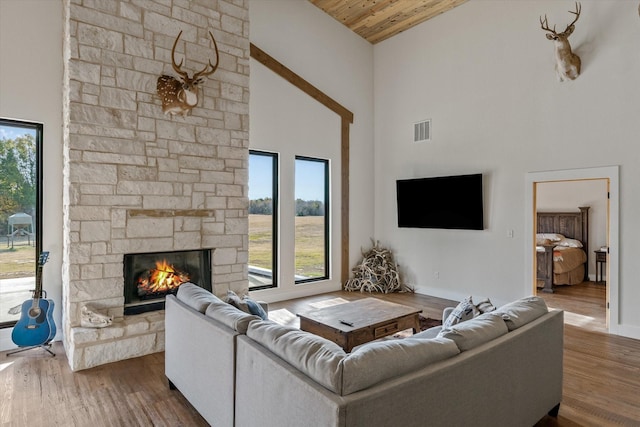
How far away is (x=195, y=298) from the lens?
2.78 meters

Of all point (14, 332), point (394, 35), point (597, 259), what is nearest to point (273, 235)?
point (14, 332)

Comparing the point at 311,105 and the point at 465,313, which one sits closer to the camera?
the point at 465,313

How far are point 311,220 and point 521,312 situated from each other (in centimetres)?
434

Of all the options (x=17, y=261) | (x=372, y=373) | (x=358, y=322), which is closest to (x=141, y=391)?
(x=358, y=322)

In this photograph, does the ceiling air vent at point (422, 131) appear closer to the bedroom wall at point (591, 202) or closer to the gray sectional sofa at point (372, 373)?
the bedroom wall at point (591, 202)

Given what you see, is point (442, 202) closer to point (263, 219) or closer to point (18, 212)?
point (263, 219)

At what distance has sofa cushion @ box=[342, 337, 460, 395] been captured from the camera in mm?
1502

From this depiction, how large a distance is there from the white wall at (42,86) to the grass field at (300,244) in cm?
253

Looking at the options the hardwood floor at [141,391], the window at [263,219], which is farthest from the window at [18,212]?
the window at [263,219]

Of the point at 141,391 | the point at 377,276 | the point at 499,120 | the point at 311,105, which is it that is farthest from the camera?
the point at 377,276

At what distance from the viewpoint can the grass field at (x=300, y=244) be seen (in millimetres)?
5883

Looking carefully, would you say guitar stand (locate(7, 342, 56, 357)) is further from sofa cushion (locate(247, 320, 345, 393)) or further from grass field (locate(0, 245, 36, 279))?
sofa cushion (locate(247, 320, 345, 393))

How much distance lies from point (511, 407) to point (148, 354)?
3.25 meters

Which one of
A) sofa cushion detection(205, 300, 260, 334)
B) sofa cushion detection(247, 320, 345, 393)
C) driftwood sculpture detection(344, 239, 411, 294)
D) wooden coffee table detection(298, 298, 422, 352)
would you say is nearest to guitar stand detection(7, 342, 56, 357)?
sofa cushion detection(205, 300, 260, 334)
